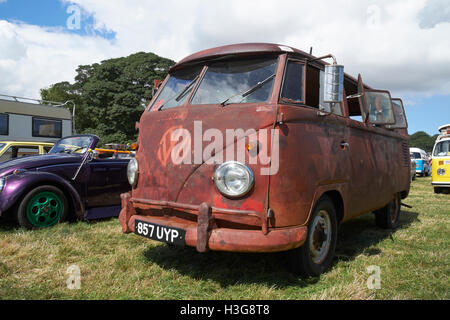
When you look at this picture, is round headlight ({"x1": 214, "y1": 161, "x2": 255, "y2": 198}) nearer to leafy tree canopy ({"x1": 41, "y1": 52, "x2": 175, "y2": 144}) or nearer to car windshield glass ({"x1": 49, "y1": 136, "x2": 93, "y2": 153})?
car windshield glass ({"x1": 49, "y1": 136, "x2": 93, "y2": 153})

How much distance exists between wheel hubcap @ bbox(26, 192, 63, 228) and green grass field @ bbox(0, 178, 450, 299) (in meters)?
0.27

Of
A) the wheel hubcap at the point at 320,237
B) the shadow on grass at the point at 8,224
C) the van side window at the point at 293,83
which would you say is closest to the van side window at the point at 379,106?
the van side window at the point at 293,83

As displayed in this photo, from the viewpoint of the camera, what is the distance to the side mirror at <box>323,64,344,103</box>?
3189mm

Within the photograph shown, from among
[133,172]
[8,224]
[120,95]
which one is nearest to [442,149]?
[133,172]

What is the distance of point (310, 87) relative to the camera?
358cm

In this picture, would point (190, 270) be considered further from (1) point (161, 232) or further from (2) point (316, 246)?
(2) point (316, 246)

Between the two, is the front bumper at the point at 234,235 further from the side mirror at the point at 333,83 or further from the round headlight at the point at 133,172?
the side mirror at the point at 333,83

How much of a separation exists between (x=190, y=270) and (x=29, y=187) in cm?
305

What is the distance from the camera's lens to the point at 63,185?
5.42 m

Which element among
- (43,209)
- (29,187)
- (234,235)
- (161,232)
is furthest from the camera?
(43,209)

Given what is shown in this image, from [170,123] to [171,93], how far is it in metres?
0.65

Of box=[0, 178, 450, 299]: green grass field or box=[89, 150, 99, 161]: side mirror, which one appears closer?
box=[0, 178, 450, 299]: green grass field

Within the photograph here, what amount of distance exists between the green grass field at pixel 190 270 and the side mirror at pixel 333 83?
1600 mm

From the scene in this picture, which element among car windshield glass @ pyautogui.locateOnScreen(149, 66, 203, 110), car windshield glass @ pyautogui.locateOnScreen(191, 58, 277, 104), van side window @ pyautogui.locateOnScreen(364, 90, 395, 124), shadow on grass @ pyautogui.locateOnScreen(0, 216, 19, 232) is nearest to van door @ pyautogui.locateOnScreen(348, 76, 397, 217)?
van side window @ pyautogui.locateOnScreen(364, 90, 395, 124)
